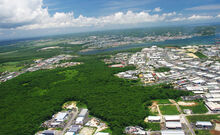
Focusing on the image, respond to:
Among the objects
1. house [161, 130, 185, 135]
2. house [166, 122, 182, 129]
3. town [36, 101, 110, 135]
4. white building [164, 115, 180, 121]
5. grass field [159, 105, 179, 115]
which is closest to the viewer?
house [161, 130, 185, 135]

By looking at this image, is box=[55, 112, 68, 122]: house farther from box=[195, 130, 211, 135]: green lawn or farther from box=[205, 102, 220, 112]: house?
box=[205, 102, 220, 112]: house

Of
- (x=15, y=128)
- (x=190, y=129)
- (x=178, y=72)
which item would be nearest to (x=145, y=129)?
(x=190, y=129)

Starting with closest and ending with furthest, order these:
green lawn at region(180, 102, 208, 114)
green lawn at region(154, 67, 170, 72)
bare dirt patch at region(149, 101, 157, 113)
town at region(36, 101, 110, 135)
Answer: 1. town at region(36, 101, 110, 135)
2. green lawn at region(180, 102, 208, 114)
3. bare dirt patch at region(149, 101, 157, 113)
4. green lawn at region(154, 67, 170, 72)

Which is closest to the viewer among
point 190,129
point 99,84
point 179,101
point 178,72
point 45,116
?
point 190,129

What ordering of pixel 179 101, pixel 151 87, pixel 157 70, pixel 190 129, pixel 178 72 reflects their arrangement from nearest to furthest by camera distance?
pixel 190 129 → pixel 179 101 → pixel 151 87 → pixel 178 72 → pixel 157 70

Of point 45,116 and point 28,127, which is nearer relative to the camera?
point 28,127

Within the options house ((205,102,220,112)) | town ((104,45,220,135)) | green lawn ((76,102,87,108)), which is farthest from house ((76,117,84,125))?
house ((205,102,220,112))

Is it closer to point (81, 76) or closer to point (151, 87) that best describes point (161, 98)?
point (151, 87)
